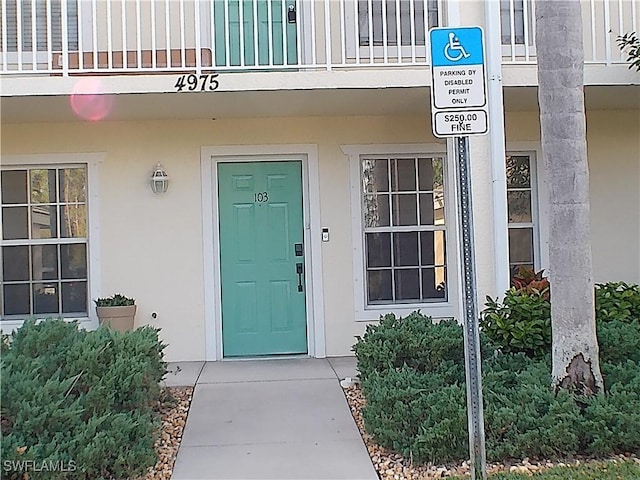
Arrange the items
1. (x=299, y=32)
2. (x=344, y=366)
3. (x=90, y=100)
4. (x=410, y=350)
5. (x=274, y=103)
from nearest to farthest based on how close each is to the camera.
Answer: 1. (x=410, y=350)
2. (x=90, y=100)
3. (x=274, y=103)
4. (x=344, y=366)
5. (x=299, y=32)

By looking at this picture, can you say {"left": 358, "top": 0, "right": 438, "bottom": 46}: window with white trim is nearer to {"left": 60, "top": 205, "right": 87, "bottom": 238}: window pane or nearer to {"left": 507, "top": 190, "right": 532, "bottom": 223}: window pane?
{"left": 507, "top": 190, "right": 532, "bottom": 223}: window pane

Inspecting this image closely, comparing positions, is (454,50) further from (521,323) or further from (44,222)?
(44,222)

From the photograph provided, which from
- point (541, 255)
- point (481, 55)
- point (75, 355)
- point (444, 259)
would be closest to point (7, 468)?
point (75, 355)

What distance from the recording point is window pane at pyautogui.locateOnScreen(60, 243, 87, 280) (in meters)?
7.53

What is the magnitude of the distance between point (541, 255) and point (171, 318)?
432 cm

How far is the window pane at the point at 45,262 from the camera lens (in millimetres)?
7520

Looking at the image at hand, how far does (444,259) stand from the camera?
7746 millimetres

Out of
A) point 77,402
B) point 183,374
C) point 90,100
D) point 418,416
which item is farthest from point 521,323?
point 90,100

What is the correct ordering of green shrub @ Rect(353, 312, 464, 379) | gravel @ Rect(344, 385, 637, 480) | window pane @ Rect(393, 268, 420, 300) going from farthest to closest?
1. window pane @ Rect(393, 268, 420, 300)
2. green shrub @ Rect(353, 312, 464, 379)
3. gravel @ Rect(344, 385, 637, 480)

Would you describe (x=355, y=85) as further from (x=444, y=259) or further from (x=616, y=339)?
(x=616, y=339)

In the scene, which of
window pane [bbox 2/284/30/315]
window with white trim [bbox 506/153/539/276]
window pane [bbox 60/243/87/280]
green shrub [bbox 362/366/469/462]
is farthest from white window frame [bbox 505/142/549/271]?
window pane [bbox 2/284/30/315]

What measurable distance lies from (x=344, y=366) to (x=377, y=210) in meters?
1.87

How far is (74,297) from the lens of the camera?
7559 millimetres

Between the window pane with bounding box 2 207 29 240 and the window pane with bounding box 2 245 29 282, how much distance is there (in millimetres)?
Result: 137
